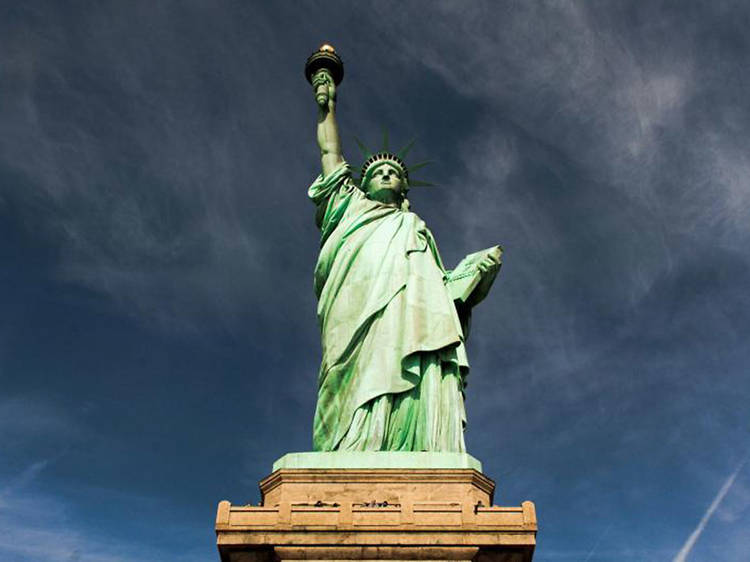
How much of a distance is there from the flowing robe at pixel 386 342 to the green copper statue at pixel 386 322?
0.06 feet

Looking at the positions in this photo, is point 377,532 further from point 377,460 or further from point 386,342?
point 386,342

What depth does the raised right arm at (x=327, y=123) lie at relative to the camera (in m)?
20.0

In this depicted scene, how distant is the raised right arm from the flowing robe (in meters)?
2.01

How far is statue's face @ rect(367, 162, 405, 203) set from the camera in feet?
64.4

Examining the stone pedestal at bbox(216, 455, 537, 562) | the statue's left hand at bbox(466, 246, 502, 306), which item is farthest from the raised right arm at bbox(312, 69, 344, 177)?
the stone pedestal at bbox(216, 455, 537, 562)

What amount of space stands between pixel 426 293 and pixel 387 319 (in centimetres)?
99

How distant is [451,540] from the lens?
12.1m

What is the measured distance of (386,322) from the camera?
16.0 metres

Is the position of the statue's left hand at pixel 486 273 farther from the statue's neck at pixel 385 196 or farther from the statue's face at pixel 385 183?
the statue's face at pixel 385 183

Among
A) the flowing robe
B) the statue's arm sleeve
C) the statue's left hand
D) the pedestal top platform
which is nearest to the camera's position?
the pedestal top platform

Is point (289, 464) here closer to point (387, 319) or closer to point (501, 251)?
point (387, 319)

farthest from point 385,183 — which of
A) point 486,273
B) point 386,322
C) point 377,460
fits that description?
point 377,460

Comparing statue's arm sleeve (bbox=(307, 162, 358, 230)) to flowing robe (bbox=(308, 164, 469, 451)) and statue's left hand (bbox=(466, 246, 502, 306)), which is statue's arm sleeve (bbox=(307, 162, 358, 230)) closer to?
flowing robe (bbox=(308, 164, 469, 451))

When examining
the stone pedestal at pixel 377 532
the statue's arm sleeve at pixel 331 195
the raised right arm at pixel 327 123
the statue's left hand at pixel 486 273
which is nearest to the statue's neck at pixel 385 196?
the statue's arm sleeve at pixel 331 195
